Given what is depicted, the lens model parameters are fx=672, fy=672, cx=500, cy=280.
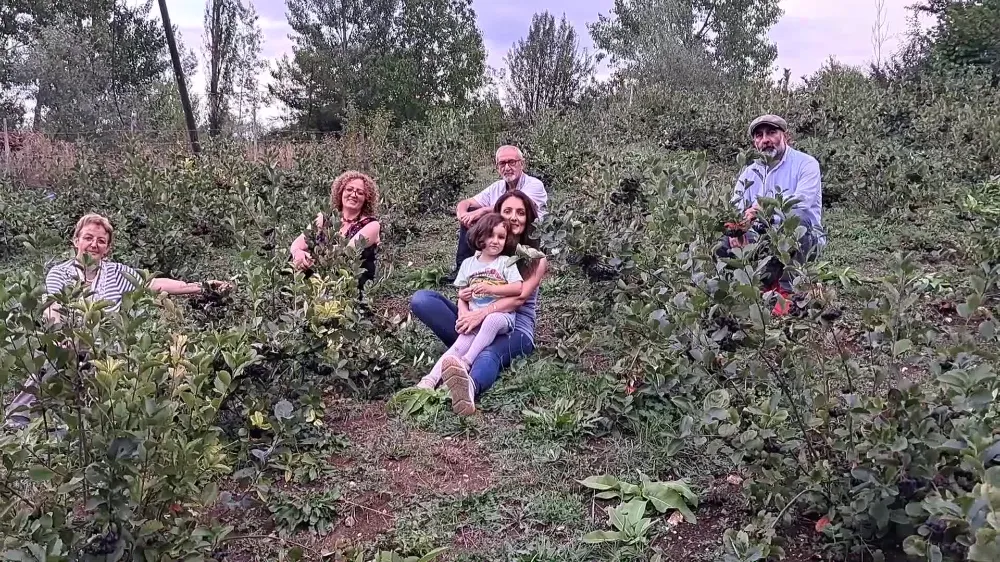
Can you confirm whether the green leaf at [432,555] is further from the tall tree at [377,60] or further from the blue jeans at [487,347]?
the tall tree at [377,60]

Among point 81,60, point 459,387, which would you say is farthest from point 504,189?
point 81,60

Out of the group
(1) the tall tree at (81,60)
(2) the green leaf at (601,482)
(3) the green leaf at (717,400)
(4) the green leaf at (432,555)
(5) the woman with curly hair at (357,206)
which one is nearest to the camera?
(3) the green leaf at (717,400)

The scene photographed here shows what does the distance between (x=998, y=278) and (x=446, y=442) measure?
6.78 ft

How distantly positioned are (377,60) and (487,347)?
89.7ft

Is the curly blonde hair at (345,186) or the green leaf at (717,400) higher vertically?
the curly blonde hair at (345,186)

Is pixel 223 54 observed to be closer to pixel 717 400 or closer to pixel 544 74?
pixel 544 74

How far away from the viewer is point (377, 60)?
2856 cm

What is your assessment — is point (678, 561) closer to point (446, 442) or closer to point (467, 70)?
point (446, 442)

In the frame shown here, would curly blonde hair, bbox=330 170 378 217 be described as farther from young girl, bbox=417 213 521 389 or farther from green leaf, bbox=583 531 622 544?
green leaf, bbox=583 531 622 544

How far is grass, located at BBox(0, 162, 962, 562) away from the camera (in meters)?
2.22

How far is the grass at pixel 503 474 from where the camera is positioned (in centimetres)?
A: 222

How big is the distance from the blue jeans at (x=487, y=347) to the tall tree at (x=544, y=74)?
1283 cm

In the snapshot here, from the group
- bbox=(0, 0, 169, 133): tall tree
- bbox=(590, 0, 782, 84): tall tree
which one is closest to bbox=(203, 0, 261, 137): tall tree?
bbox=(0, 0, 169, 133): tall tree

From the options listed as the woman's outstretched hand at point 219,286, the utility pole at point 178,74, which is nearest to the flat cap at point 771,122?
the woman's outstretched hand at point 219,286
